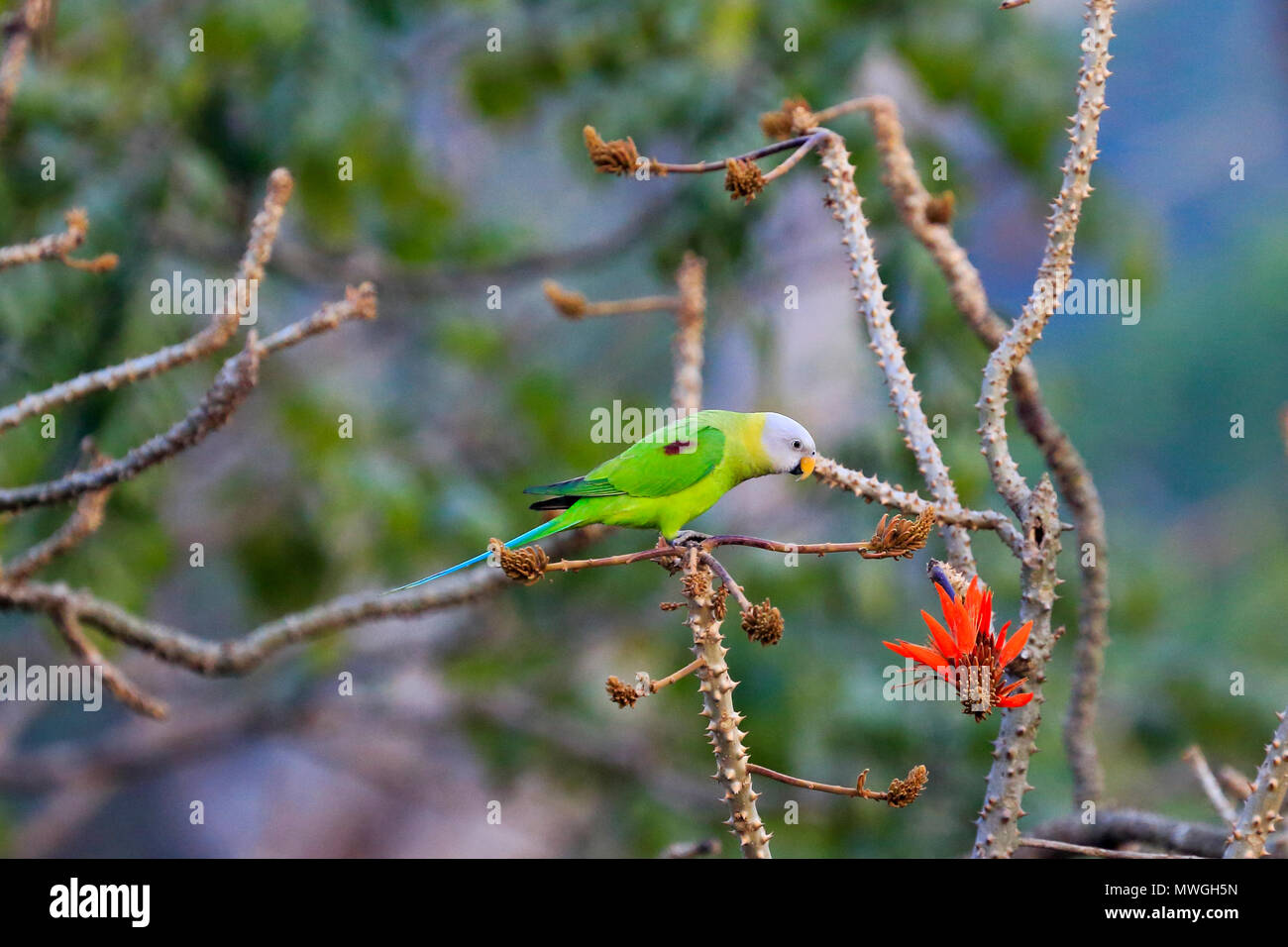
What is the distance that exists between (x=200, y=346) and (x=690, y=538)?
131 centimetres

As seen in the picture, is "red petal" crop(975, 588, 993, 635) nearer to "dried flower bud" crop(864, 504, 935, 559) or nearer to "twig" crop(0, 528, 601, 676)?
"dried flower bud" crop(864, 504, 935, 559)

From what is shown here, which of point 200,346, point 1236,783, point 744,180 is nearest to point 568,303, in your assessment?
point 200,346

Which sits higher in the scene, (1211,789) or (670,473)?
(670,473)

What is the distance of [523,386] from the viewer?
320 inches

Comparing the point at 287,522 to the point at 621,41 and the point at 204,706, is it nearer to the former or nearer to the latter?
the point at 204,706

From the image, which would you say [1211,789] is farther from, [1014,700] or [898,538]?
[898,538]

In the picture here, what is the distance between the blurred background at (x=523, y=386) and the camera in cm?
571

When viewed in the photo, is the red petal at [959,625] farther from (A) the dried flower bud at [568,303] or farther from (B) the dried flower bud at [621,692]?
(A) the dried flower bud at [568,303]

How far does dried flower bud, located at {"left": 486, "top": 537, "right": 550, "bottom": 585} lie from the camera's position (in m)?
1.73

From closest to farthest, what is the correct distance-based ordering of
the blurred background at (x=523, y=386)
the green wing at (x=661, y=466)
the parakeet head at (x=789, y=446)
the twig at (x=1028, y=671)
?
1. the twig at (x=1028, y=671)
2. the parakeet head at (x=789, y=446)
3. the green wing at (x=661, y=466)
4. the blurred background at (x=523, y=386)

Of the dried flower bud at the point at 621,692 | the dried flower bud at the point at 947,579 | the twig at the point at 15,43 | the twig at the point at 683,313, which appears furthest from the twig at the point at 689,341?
the twig at the point at 15,43
